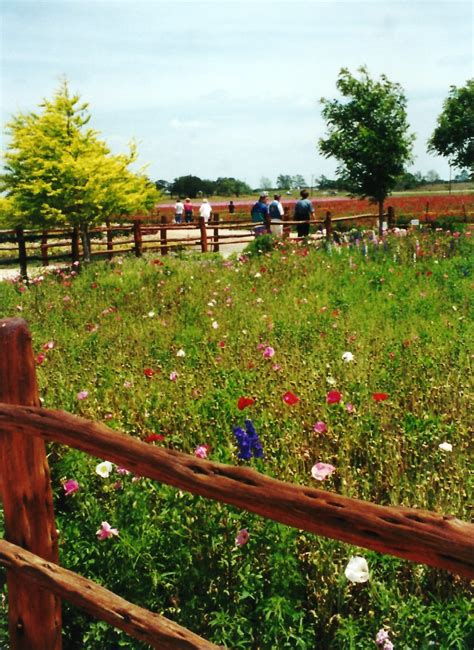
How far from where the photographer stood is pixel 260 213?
18.8 m

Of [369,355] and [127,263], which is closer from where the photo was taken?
[369,355]

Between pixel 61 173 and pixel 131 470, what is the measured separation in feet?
47.4

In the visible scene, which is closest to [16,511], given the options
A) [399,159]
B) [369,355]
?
[369,355]

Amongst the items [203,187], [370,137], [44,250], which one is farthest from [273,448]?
[203,187]

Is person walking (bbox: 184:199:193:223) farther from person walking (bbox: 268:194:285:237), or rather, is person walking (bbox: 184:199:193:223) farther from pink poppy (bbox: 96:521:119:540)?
pink poppy (bbox: 96:521:119:540)

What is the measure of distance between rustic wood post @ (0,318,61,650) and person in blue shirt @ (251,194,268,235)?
15.8m

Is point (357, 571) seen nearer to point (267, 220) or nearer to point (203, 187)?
point (267, 220)

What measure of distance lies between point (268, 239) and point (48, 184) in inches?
211

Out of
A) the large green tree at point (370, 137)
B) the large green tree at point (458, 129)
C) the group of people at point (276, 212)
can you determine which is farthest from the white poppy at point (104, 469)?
the large green tree at point (458, 129)

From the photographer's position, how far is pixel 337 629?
2916 mm

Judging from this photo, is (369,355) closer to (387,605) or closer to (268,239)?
(387,605)

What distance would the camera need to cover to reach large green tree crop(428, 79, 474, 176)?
135 ft

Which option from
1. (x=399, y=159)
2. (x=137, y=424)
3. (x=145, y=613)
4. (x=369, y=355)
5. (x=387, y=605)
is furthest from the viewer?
(x=399, y=159)

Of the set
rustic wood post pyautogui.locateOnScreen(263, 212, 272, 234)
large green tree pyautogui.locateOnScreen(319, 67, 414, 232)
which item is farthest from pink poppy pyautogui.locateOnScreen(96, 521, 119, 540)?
large green tree pyautogui.locateOnScreen(319, 67, 414, 232)
